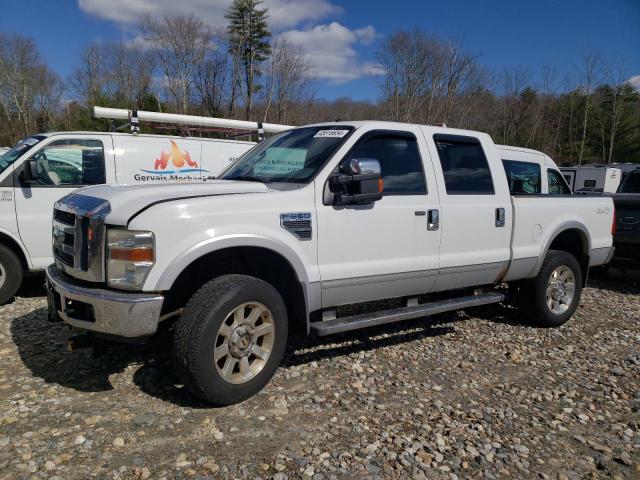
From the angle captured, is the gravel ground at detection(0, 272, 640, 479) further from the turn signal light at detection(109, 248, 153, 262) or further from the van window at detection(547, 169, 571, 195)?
the van window at detection(547, 169, 571, 195)

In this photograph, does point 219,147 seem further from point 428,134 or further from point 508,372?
point 508,372

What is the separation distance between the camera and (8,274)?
564cm

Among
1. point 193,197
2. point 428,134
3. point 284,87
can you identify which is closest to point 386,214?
point 428,134

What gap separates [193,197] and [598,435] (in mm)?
3145

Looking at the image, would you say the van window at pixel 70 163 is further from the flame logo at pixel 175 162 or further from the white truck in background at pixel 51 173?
the flame logo at pixel 175 162

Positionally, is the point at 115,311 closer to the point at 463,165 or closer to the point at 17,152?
the point at 463,165

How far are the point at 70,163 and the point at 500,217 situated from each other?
5.28 m

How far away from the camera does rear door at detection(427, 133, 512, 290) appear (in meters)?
4.40

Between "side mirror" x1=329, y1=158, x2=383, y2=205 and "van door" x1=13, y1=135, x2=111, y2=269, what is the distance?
4.12 m

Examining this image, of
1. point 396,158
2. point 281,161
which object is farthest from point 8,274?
point 396,158

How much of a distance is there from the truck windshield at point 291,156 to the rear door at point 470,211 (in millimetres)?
1031

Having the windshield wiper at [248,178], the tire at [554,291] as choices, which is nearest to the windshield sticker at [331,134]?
the windshield wiper at [248,178]

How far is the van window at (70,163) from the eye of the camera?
603 centimetres

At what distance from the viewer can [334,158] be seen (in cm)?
378
